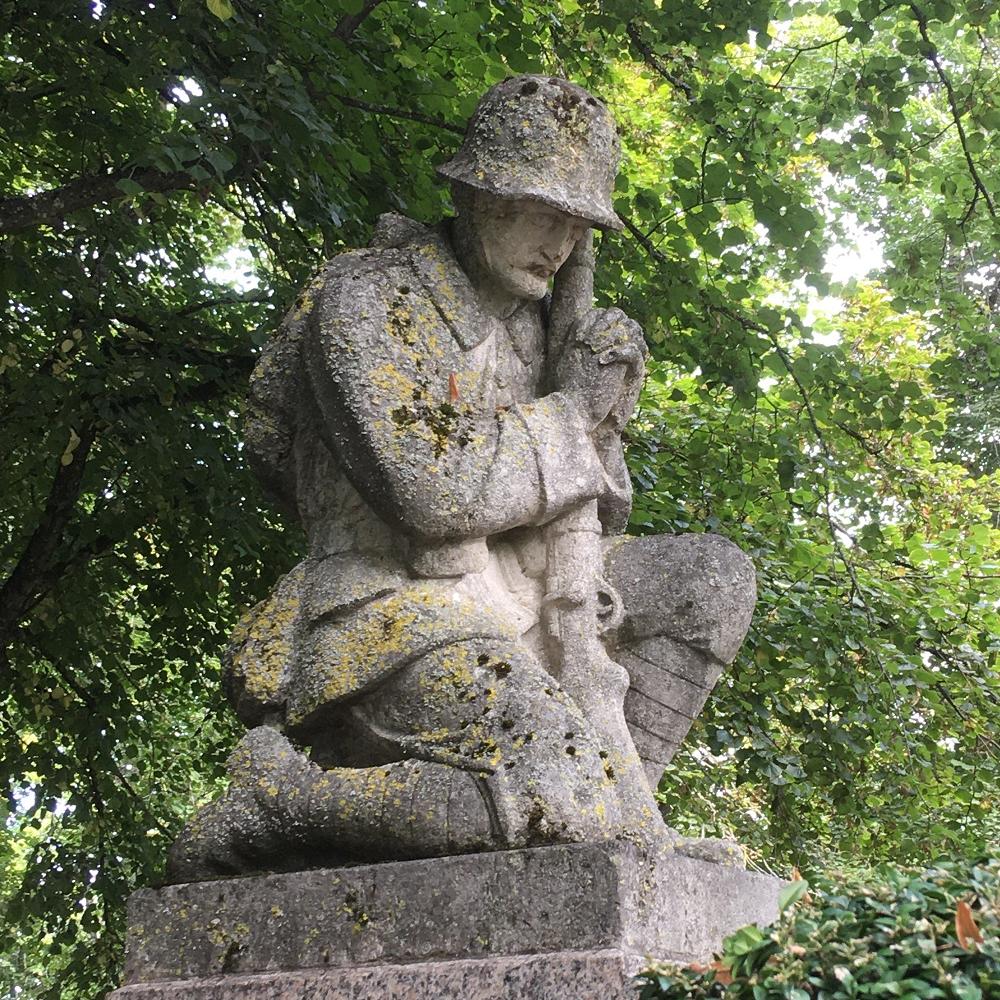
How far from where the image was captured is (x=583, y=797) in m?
3.51

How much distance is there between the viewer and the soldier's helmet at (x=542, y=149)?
14.0 feet

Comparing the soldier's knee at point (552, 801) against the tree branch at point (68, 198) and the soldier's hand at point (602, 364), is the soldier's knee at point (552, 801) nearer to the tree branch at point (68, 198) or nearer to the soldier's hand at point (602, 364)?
the soldier's hand at point (602, 364)

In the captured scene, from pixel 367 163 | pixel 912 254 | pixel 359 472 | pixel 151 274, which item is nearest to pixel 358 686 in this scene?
pixel 359 472

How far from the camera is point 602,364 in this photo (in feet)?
14.4

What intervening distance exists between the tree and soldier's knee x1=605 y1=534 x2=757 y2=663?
284 cm

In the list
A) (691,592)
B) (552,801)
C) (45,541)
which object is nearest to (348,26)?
(45,541)

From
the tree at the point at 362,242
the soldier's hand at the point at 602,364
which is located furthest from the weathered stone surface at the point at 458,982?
the tree at the point at 362,242

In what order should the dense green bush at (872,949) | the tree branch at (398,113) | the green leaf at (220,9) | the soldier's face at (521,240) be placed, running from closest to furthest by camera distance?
the dense green bush at (872,949) → the soldier's face at (521,240) → the green leaf at (220,9) → the tree branch at (398,113)

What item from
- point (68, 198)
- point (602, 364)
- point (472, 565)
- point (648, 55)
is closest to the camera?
point (472, 565)

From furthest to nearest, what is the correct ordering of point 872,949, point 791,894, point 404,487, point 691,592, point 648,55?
point 648,55 < point 691,592 < point 404,487 < point 791,894 < point 872,949

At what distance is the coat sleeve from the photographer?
13.0ft

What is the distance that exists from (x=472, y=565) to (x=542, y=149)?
129 centimetres

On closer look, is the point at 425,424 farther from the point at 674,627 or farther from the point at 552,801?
the point at 552,801

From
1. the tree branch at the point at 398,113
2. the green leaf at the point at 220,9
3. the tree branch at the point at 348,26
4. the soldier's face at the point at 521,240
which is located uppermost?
the tree branch at the point at 348,26
